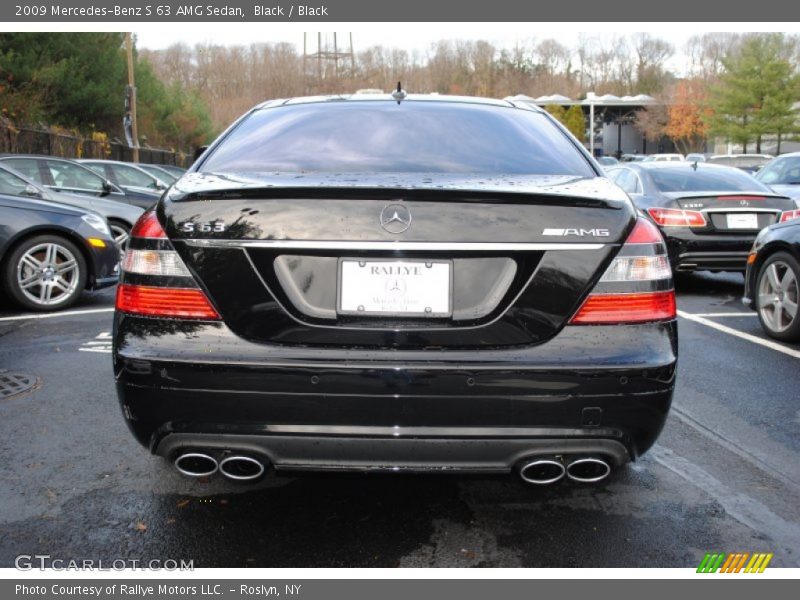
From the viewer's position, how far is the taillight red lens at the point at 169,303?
94.0 inches

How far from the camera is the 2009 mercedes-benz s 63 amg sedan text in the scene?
7.58 feet

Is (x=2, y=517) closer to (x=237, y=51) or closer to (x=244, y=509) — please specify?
(x=244, y=509)

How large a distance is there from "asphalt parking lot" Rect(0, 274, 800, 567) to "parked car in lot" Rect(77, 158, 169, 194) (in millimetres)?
10872

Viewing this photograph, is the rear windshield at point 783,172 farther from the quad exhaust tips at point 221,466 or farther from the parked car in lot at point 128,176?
the quad exhaust tips at point 221,466

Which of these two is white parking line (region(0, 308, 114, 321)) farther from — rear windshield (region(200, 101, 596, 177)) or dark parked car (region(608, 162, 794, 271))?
dark parked car (region(608, 162, 794, 271))

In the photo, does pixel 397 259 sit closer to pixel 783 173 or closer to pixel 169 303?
pixel 169 303

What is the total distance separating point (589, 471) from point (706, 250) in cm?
597

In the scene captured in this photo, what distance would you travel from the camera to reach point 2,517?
287 cm

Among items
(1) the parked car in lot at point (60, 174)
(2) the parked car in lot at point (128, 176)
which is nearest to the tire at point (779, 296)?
(1) the parked car in lot at point (60, 174)

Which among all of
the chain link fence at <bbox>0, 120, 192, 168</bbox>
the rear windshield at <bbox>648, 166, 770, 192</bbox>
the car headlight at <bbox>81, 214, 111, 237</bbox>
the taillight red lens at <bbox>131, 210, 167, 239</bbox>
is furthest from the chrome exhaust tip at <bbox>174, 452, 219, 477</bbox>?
the chain link fence at <bbox>0, 120, 192, 168</bbox>

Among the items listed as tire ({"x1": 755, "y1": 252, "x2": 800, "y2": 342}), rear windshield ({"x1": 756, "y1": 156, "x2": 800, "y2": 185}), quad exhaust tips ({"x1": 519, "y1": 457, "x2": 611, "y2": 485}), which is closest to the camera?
quad exhaust tips ({"x1": 519, "y1": 457, "x2": 611, "y2": 485})

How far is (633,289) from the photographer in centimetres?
243

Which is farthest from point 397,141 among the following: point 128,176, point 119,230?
point 128,176

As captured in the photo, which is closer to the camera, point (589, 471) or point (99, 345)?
point (589, 471)
